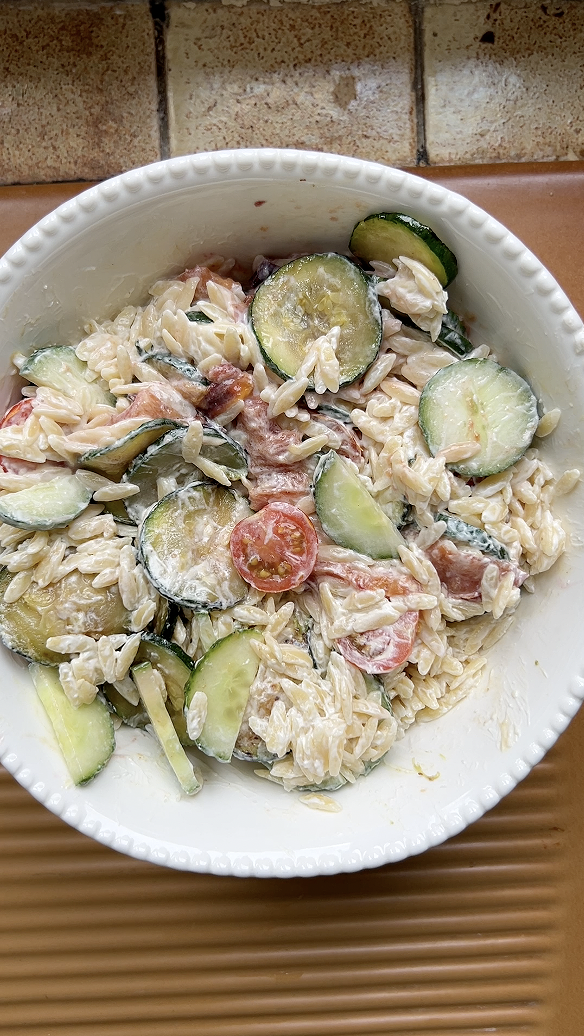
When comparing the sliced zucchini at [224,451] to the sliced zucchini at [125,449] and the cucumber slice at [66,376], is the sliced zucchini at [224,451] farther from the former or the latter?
the cucumber slice at [66,376]

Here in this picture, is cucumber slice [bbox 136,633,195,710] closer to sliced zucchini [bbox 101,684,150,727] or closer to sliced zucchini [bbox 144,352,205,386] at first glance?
sliced zucchini [bbox 101,684,150,727]

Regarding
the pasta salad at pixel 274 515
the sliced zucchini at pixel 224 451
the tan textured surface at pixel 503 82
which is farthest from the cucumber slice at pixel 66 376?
the tan textured surface at pixel 503 82

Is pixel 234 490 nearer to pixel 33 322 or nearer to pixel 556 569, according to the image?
pixel 33 322

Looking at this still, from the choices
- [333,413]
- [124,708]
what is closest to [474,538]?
[333,413]

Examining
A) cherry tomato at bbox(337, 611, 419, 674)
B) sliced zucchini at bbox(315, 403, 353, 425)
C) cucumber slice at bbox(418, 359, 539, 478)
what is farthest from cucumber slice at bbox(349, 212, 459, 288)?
cherry tomato at bbox(337, 611, 419, 674)

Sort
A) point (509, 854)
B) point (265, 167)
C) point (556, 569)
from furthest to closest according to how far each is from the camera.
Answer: point (509, 854) → point (556, 569) → point (265, 167)

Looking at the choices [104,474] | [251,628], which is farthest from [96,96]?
[251,628]
